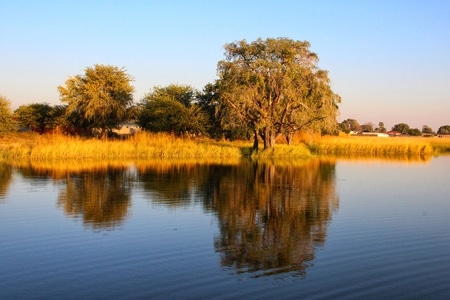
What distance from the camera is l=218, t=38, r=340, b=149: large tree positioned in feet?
134

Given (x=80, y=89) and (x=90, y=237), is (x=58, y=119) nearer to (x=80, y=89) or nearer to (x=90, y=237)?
(x=80, y=89)

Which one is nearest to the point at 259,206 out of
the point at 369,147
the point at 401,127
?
the point at 369,147

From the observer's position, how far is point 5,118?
44469 millimetres

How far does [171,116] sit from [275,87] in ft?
36.7

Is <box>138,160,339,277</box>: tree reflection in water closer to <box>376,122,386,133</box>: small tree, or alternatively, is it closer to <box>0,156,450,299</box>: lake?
<box>0,156,450,299</box>: lake

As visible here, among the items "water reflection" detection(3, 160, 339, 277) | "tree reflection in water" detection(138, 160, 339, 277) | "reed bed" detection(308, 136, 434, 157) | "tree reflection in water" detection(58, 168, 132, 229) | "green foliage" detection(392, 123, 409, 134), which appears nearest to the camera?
"tree reflection in water" detection(138, 160, 339, 277)

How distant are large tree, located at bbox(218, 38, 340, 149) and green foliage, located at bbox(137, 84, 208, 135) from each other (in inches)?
250

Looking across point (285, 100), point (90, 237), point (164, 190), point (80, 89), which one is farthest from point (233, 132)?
point (90, 237)

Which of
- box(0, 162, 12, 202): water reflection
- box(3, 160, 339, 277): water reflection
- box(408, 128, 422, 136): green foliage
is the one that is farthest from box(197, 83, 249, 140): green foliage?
box(408, 128, 422, 136): green foliage

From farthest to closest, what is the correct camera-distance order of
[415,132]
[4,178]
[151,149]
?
[415,132], [151,149], [4,178]

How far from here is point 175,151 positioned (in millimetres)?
41031

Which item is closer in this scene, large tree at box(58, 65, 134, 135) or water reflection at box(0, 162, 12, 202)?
water reflection at box(0, 162, 12, 202)

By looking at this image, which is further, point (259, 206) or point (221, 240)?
point (259, 206)

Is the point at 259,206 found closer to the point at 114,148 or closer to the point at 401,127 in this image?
the point at 114,148
